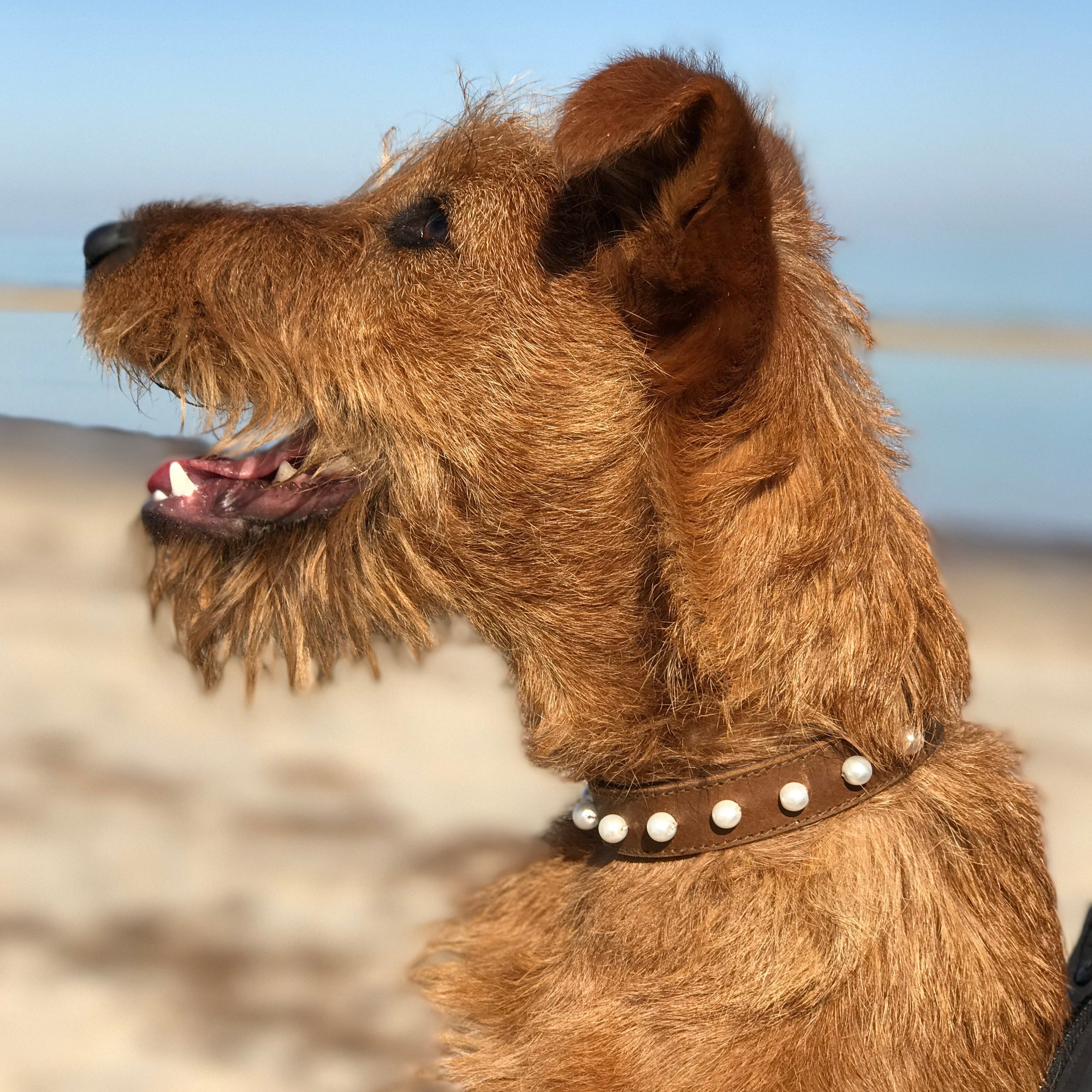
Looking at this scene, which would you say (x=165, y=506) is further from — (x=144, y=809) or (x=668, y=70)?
(x=144, y=809)

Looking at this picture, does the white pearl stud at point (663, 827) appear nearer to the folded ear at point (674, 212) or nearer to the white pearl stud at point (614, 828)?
the white pearl stud at point (614, 828)

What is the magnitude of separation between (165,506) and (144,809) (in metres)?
2.88

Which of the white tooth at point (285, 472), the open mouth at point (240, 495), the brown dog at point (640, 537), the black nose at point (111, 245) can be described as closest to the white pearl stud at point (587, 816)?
the brown dog at point (640, 537)

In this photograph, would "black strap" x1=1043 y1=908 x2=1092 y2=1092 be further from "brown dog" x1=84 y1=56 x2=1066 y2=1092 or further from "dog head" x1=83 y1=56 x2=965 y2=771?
"dog head" x1=83 y1=56 x2=965 y2=771

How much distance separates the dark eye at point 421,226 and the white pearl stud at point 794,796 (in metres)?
1.06

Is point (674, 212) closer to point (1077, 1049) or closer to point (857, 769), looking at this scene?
point (857, 769)

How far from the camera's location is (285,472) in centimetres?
203

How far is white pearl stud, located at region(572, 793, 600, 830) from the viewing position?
193cm

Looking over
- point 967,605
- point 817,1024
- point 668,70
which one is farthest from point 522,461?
point 967,605

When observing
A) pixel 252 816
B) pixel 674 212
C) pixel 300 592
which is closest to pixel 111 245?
pixel 300 592

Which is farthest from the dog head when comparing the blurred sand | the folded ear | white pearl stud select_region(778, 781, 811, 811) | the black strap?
the black strap

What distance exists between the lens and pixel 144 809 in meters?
4.51

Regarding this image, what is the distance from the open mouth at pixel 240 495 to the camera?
6.53 feet

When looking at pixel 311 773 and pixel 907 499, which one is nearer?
pixel 907 499
